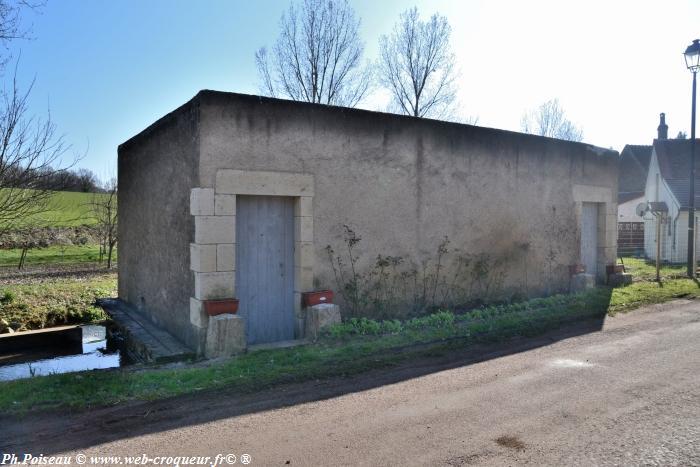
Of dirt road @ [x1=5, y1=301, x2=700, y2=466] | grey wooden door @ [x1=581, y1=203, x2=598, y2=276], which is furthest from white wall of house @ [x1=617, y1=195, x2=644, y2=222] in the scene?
dirt road @ [x1=5, y1=301, x2=700, y2=466]

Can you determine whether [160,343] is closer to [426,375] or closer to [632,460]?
[426,375]

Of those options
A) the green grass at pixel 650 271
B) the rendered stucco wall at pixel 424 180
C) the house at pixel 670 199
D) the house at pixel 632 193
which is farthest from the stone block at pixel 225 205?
the house at pixel 632 193

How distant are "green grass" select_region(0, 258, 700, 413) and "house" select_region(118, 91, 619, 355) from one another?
0.66 metres

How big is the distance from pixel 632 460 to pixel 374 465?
1.82 meters

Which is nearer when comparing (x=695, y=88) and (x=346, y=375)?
(x=346, y=375)

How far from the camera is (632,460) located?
3.54 m

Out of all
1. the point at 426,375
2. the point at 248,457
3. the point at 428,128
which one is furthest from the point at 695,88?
the point at 248,457

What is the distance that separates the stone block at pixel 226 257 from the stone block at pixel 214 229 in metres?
0.08

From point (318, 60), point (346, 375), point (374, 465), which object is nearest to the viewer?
point (374, 465)

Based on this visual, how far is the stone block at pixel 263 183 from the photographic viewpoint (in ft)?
21.5

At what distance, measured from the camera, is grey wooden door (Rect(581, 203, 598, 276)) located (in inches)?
464

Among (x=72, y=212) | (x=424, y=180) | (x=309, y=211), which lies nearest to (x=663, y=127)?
(x=424, y=180)

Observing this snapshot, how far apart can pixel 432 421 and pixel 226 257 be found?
3506mm

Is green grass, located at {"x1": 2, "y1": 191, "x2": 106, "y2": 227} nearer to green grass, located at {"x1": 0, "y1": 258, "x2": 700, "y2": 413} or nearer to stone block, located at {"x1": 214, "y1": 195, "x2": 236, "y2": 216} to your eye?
stone block, located at {"x1": 214, "y1": 195, "x2": 236, "y2": 216}
